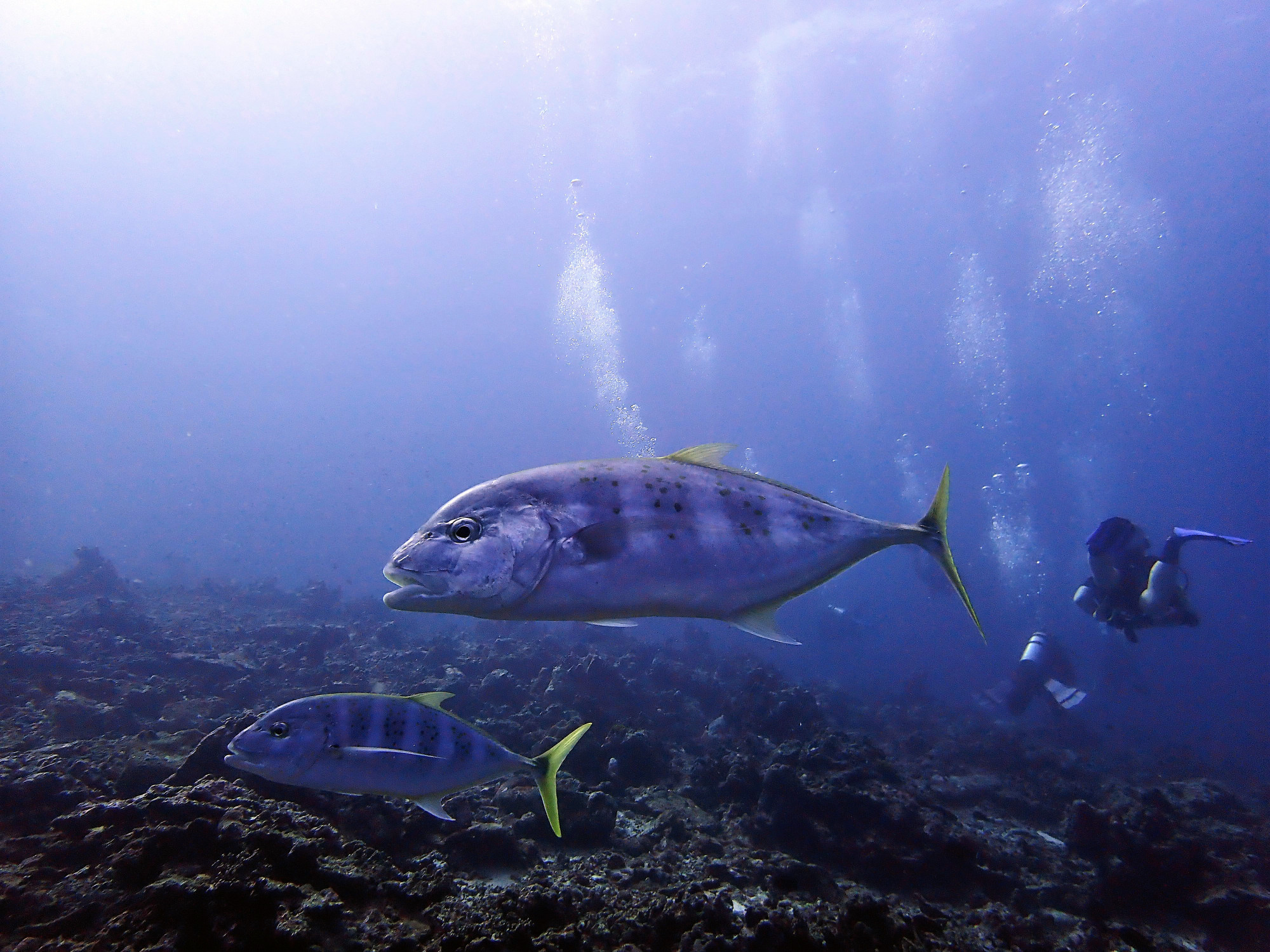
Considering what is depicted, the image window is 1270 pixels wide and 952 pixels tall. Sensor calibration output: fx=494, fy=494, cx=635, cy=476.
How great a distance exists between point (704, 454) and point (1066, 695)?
14.2m

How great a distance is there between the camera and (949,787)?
27.6 ft

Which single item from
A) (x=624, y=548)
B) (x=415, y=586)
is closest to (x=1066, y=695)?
(x=624, y=548)

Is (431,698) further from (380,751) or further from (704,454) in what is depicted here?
(704,454)

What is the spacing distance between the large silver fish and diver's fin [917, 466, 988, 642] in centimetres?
36

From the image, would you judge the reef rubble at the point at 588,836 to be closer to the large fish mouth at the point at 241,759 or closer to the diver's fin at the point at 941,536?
the large fish mouth at the point at 241,759

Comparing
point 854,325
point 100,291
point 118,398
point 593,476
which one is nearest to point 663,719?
point 593,476

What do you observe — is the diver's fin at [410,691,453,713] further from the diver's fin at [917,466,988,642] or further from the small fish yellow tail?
the diver's fin at [917,466,988,642]

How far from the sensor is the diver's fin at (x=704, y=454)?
2557 millimetres

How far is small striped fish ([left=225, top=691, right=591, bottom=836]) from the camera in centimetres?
287

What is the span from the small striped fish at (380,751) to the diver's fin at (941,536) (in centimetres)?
215

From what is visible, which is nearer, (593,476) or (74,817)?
(593,476)

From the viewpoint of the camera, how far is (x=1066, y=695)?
11.6 meters

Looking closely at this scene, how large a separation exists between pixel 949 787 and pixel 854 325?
80.9 m

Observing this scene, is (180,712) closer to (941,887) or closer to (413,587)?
(413,587)
